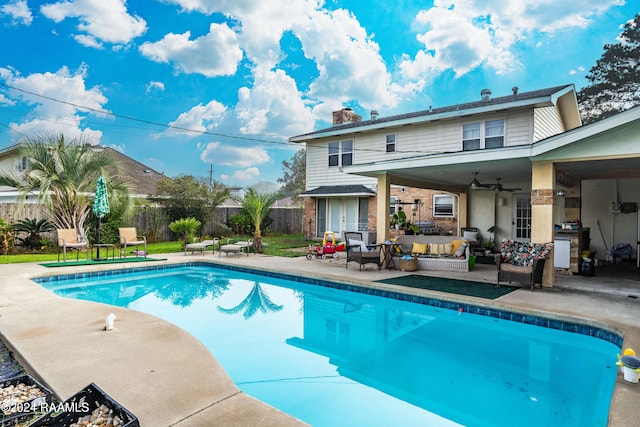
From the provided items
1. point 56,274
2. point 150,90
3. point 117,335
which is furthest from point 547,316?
point 150,90

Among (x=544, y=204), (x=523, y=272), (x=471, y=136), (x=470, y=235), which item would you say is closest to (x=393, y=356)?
(x=523, y=272)

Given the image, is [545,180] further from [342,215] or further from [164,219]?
[164,219]

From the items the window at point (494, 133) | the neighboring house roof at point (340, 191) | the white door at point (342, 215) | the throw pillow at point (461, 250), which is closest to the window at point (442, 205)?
the neighboring house roof at point (340, 191)

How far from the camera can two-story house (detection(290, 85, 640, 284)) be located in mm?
7637

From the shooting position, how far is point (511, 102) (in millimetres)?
11906

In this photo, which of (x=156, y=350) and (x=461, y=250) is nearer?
(x=156, y=350)

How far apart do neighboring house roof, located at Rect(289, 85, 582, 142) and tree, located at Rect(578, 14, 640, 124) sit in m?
9.41

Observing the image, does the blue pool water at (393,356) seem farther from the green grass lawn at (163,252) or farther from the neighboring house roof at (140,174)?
the neighboring house roof at (140,174)

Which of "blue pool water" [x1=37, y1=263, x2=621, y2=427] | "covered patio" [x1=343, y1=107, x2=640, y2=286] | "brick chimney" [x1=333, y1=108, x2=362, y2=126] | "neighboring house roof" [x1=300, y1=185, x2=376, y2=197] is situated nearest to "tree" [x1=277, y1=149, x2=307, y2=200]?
"brick chimney" [x1=333, y1=108, x2=362, y2=126]

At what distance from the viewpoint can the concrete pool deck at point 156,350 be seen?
2.90 m

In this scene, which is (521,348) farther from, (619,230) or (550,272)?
(619,230)

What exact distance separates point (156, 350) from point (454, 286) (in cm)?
605

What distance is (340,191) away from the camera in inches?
648

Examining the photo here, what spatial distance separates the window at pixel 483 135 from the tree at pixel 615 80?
573 inches
